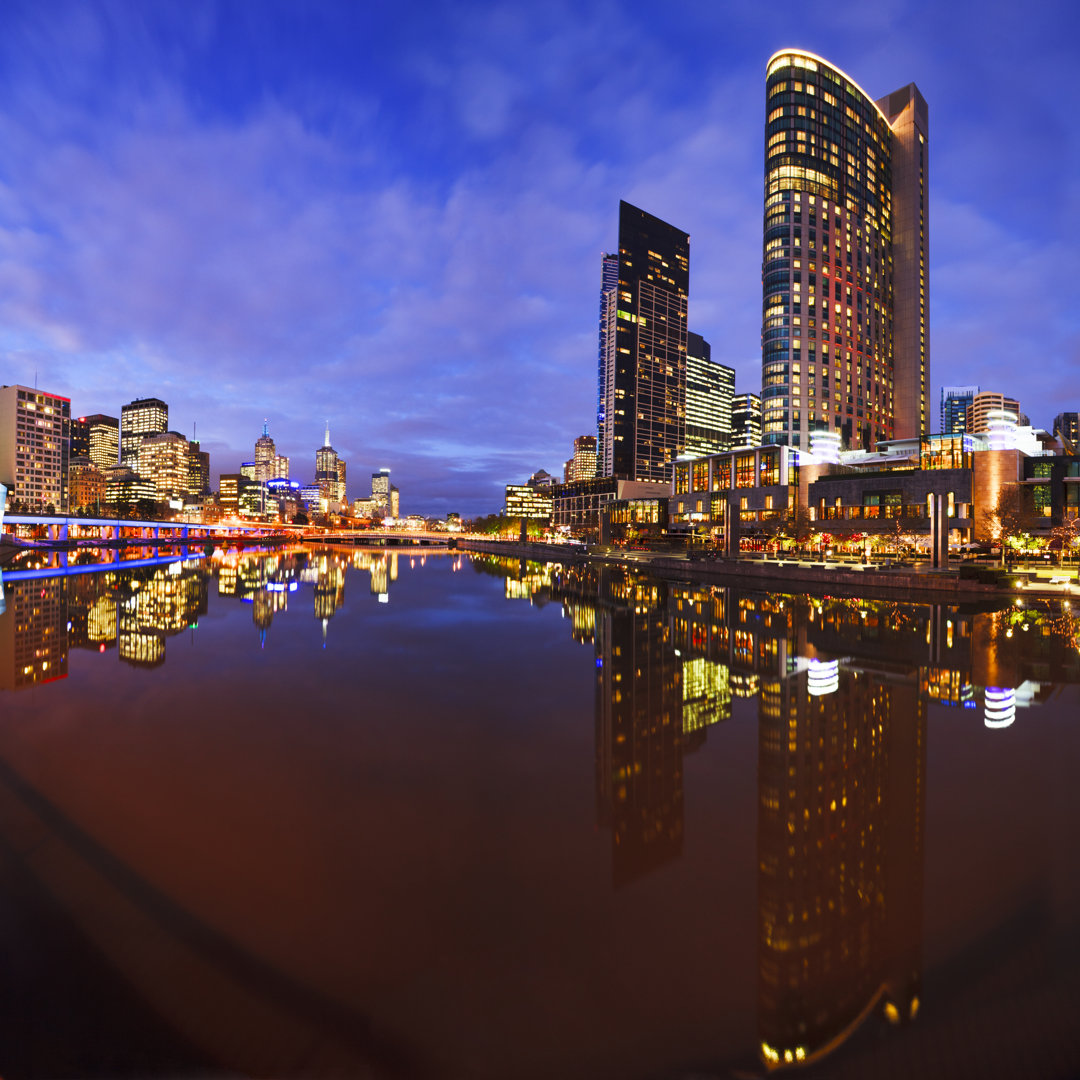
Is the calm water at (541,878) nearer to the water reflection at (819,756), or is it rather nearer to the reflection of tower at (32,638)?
the water reflection at (819,756)

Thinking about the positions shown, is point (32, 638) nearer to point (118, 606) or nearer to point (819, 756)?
point (118, 606)

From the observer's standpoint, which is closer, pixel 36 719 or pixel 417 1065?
pixel 417 1065

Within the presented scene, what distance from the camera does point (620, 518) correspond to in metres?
154

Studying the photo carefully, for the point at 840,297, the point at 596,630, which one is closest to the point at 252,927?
the point at 596,630

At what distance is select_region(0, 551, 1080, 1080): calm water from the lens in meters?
4.50

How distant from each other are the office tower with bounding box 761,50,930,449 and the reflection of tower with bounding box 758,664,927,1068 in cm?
10822

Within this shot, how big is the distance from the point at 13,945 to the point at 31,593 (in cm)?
4287

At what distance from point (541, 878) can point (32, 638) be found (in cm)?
2517

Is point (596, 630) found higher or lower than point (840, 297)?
lower

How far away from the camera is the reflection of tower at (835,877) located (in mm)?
4820

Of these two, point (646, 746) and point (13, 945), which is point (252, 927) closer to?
point (13, 945)

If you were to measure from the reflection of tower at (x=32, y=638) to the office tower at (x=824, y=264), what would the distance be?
107991 millimetres

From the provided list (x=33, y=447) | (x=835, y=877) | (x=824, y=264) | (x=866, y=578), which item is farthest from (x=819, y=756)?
(x=33, y=447)

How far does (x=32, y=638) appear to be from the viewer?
22.2 meters
